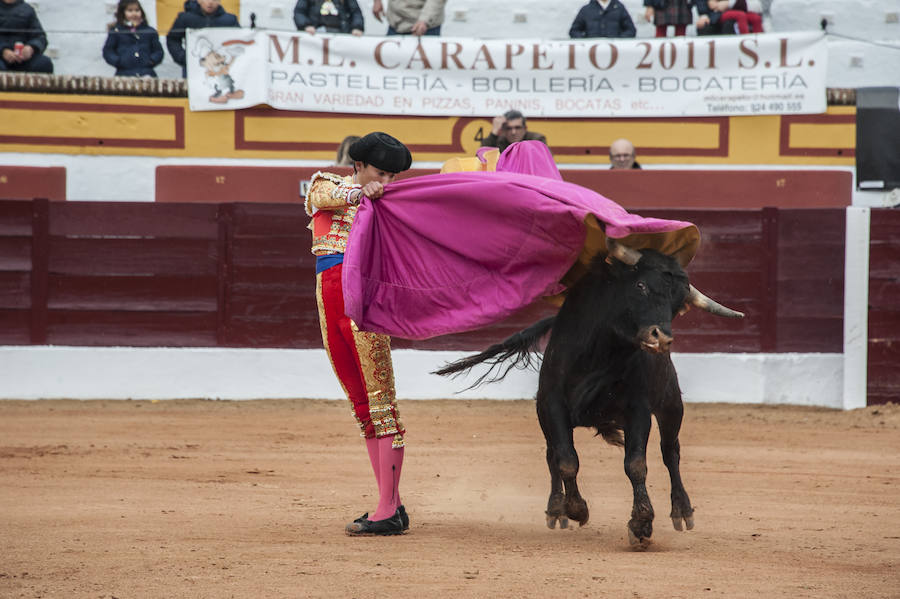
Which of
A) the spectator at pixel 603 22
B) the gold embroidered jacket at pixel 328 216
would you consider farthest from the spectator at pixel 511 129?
the gold embroidered jacket at pixel 328 216

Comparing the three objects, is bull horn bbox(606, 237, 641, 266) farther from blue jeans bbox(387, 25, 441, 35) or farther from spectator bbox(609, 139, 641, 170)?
blue jeans bbox(387, 25, 441, 35)

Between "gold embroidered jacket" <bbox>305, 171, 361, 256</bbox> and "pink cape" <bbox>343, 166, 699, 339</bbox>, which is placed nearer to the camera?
"pink cape" <bbox>343, 166, 699, 339</bbox>

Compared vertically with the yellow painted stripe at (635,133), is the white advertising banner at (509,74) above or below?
above

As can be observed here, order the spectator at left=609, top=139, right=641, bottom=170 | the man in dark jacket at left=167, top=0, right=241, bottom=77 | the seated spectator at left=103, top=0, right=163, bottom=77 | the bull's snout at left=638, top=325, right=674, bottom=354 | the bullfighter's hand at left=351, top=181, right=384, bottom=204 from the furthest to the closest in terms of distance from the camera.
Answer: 1. the seated spectator at left=103, top=0, right=163, bottom=77
2. the man in dark jacket at left=167, top=0, right=241, bottom=77
3. the spectator at left=609, top=139, right=641, bottom=170
4. the bullfighter's hand at left=351, top=181, right=384, bottom=204
5. the bull's snout at left=638, top=325, right=674, bottom=354

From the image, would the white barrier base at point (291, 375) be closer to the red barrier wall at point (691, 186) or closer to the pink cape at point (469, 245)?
the red barrier wall at point (691, 186)

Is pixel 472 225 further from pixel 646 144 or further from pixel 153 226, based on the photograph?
pixel 646 144

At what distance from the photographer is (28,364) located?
7.42 metres

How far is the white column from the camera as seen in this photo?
734 cm

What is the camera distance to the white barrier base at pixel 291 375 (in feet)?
24.4

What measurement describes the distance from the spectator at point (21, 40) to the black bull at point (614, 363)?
6.26 metres

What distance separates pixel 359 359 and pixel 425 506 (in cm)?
86

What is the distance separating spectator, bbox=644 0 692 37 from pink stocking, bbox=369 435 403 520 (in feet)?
20.0

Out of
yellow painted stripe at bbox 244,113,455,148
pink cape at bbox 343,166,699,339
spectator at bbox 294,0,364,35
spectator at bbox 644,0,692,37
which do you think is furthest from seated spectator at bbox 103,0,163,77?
pink cape at bbox 343,166,699,339

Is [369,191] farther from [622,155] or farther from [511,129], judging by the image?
[622,155]
